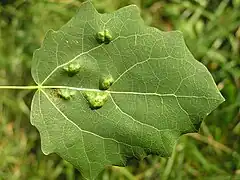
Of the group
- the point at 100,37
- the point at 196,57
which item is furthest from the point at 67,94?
the point at 196,57

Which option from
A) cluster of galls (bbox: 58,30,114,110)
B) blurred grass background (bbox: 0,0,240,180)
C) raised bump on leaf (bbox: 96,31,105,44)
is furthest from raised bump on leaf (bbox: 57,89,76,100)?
blurred grass background (bbox: 0,0,240,180)

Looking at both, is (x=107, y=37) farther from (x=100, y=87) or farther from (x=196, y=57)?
(x=196, y=57)

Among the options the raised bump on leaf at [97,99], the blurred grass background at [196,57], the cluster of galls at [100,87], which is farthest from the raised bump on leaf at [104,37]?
the blurred grass background at [196,57]

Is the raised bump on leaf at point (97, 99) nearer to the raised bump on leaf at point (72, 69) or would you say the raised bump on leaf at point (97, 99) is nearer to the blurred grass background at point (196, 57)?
the raised bump on leaf at point (72, 69)

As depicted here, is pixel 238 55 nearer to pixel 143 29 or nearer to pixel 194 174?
pixel 194 174

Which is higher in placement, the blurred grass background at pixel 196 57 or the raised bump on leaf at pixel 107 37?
the raised bump on leaf at pixel 107 37

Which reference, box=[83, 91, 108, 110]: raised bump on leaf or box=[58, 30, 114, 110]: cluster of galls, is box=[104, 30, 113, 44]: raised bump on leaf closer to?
box=[58, 30, 114, 110]: cluster of galls

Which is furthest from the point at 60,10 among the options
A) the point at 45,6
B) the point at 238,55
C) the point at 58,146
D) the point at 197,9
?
the point at 58,146
